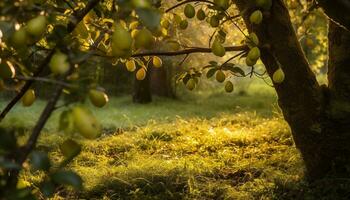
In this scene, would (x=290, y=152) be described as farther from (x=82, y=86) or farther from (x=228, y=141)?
(x=82, y=86)

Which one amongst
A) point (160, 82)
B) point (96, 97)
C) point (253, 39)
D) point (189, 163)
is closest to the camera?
point (96, 97)

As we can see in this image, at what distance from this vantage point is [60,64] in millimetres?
1172

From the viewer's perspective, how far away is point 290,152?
4.49m

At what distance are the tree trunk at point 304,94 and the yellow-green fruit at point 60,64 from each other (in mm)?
2072

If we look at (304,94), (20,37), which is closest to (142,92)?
(304,94)

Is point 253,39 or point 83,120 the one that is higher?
point 253,39

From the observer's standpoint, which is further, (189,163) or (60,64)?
(189,163)

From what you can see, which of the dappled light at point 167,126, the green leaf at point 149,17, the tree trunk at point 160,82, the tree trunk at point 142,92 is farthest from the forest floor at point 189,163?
the tree trunk at point 160,82

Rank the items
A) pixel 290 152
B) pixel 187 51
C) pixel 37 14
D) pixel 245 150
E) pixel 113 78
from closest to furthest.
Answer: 1. pixel 37 14
2. pixel 187 51
3. pixel 290 152
4. pixel 245 150
5. pixel 113 78

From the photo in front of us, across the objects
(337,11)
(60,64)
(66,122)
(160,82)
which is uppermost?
(337,11)

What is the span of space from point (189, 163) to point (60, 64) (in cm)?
325

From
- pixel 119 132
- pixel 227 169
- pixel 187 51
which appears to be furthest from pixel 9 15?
pixel 119 132

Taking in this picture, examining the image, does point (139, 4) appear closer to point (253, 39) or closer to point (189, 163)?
Answer: point (253, 39)

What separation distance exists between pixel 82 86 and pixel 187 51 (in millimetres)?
1936
